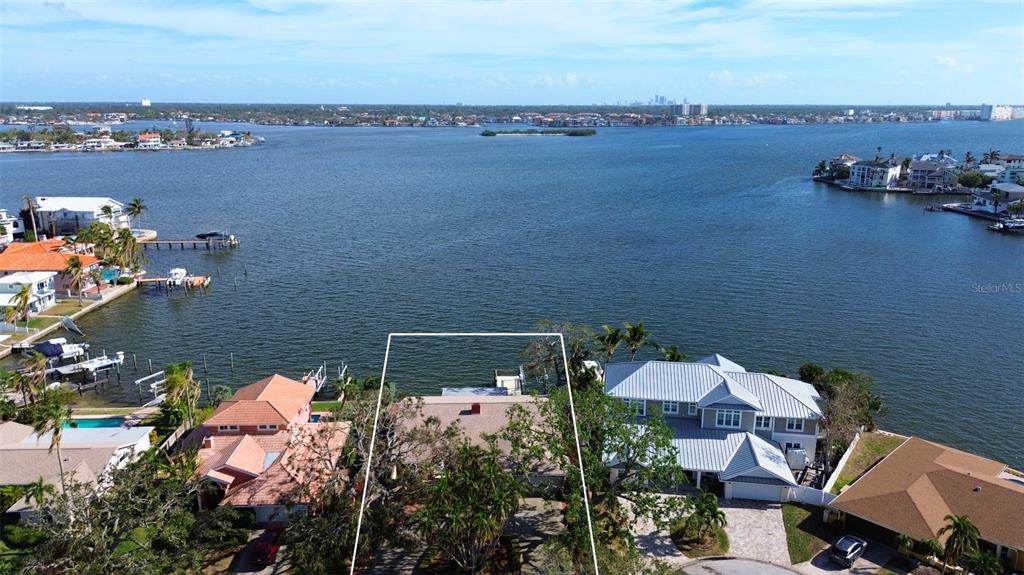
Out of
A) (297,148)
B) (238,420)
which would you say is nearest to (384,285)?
(238,420)

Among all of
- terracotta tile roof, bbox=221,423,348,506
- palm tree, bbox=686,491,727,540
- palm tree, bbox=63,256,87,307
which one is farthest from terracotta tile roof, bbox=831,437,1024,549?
palm tree, bbox=63,256,87,307

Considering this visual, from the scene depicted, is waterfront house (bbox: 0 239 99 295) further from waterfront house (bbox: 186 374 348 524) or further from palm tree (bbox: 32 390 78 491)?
waterfront house (bbox: 186 374 348 524)

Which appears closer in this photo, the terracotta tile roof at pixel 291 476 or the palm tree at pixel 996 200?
the terracotta tile roof at pixel 291 476

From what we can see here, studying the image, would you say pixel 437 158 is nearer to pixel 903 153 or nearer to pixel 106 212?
pixel 106 212

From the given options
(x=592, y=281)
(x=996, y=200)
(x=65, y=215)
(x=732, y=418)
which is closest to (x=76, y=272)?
(x=65, y=215)

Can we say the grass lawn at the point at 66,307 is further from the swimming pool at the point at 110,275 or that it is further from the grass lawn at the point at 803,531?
the grass lawn at the point at 803,531

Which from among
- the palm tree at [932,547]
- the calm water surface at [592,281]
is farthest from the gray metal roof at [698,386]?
the calm water surface at [592,281]
